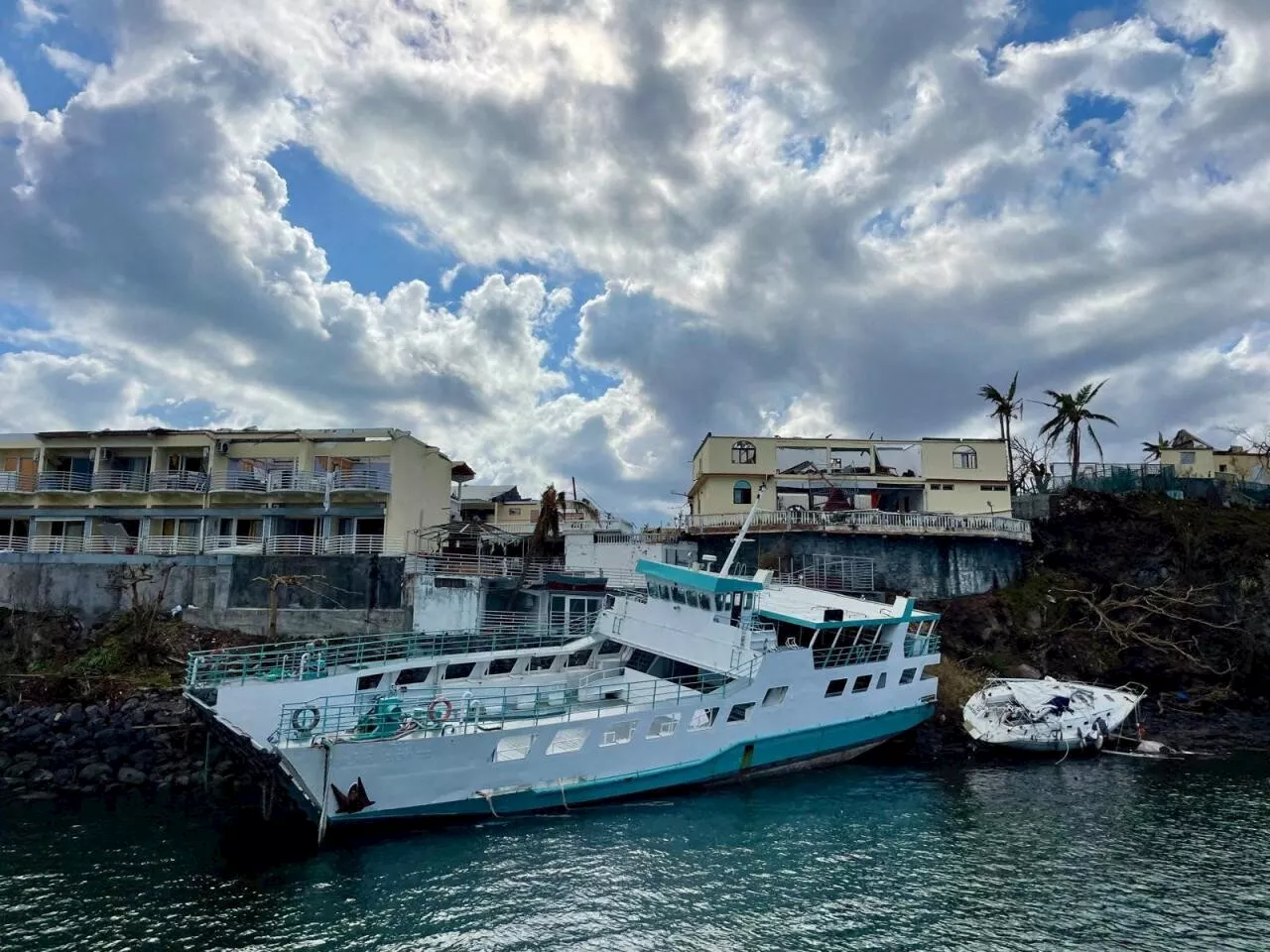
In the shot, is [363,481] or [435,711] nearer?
[435,711]

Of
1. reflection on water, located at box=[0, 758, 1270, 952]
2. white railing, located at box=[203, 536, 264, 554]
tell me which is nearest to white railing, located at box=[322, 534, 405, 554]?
white railing, located at box=[203, 536, 264, 554]

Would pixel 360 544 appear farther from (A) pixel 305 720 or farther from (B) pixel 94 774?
(A) pixel 305 720

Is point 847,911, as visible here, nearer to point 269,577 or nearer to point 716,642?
point 716,642

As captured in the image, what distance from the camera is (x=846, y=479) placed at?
3928cm

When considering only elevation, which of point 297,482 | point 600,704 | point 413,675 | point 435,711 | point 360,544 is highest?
point 297,482

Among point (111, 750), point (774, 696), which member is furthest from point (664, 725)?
point (111, 750)

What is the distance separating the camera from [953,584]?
3369 cm

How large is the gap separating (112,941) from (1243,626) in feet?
126

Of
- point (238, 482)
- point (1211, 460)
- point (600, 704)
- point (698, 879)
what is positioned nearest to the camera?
point (698, 879)

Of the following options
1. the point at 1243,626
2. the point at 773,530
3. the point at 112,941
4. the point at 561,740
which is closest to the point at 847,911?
the point at 561,740

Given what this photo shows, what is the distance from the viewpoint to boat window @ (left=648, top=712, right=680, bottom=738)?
759 inches

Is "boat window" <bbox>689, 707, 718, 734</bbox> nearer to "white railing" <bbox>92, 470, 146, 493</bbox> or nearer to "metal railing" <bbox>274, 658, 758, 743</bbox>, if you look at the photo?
"metal railing" <bbox>274, 658, 758, 743</bbox>

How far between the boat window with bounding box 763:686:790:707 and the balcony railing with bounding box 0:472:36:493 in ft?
116

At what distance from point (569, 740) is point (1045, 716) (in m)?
15.2
